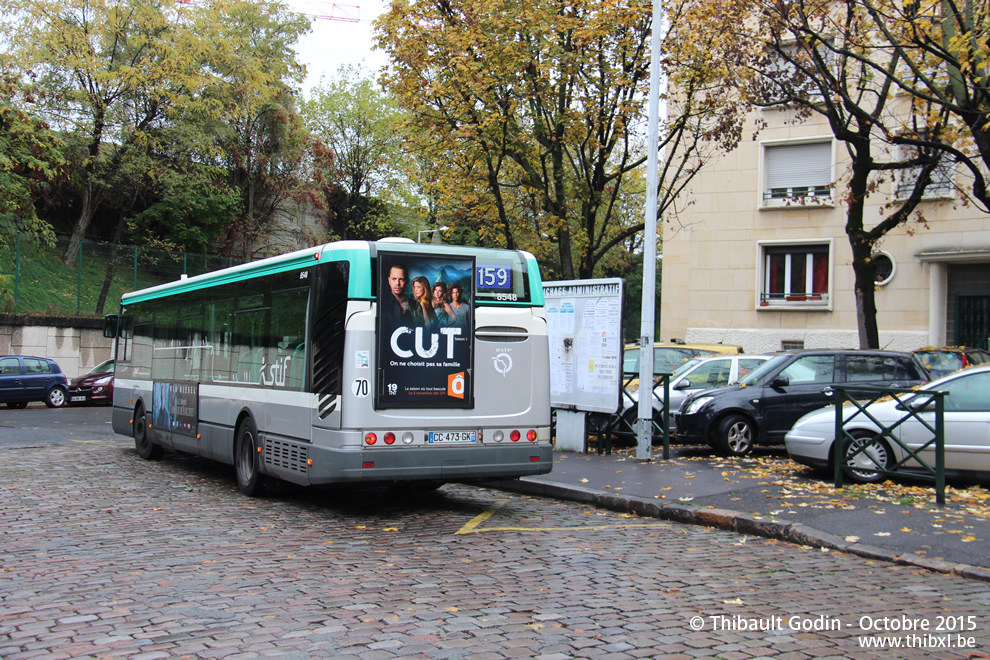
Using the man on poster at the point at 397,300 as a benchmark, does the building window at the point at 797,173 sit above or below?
above

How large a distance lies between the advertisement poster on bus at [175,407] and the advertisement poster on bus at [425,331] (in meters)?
4.53

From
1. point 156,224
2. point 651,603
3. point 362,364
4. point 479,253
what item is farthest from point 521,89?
point 156,224

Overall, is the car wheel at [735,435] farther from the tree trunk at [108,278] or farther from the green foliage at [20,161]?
the tree trunk at [108,278]

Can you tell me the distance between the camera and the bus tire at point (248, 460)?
10292mm

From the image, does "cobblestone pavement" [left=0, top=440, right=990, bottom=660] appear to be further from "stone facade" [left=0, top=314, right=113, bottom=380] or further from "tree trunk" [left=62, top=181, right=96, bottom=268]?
"tree trunk" [left=62, top=181, right=96, bottom=268]

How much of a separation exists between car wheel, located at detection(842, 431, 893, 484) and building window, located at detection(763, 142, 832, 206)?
19.6m

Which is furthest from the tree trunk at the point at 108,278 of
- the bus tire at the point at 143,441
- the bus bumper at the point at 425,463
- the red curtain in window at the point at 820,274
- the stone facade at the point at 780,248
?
the bus bumper at the point at 425,463

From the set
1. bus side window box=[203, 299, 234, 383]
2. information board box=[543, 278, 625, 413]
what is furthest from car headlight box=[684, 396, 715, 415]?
bus side window box=[203, 299, 234, 383]

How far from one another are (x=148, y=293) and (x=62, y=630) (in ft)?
34.2

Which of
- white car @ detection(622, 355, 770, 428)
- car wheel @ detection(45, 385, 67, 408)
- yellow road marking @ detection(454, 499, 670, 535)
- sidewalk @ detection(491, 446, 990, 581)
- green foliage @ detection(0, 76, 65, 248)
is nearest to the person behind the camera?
sidewalk @ detection(491, 446, 990, 581)

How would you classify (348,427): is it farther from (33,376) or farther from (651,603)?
(33,376)

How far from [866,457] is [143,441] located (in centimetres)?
1081

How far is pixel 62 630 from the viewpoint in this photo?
5.07 m

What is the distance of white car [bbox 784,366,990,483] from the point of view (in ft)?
31.6
